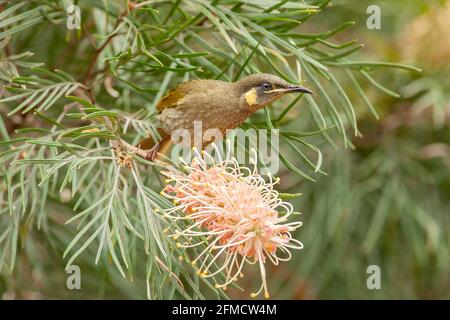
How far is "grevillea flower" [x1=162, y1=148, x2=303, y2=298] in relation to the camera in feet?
2.78

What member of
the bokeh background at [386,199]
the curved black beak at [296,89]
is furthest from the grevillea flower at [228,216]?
the bokeh background at [386,199]

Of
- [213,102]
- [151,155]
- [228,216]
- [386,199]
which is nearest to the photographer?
[228,216]

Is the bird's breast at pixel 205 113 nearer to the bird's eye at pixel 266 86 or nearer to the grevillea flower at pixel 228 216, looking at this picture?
the bird's eye at pixel 266 86

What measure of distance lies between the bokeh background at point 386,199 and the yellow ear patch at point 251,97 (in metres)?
0.44

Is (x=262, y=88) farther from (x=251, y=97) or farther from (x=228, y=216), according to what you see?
(x=228, y=216)

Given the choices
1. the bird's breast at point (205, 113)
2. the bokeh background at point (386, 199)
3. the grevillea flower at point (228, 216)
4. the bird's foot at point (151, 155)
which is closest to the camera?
the grevillea flower at point (228, 216)

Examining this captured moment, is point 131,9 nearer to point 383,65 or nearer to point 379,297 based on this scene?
point 383,65

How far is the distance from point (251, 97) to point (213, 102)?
0.08 metres

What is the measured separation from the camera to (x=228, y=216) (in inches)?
33.7

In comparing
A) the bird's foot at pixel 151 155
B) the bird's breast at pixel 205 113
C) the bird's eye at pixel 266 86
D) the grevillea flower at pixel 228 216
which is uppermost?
the bird's eye at pixel 266 86

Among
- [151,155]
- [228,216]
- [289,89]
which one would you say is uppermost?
[289,89]

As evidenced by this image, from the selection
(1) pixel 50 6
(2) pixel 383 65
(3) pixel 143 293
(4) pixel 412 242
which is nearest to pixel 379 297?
(4) pixel 412 242

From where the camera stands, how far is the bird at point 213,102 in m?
1.08

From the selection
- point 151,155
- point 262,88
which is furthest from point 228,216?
point 262,88
